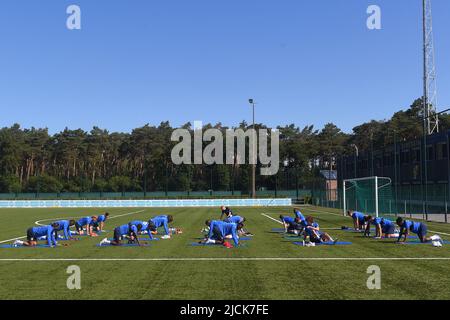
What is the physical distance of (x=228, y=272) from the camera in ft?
43.3

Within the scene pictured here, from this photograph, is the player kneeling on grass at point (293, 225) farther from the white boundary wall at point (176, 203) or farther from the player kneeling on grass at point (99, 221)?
the white boundary wall at point (176, 203)

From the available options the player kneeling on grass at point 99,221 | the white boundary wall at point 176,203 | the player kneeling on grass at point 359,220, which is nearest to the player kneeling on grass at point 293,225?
the player kneeling on grass at point 359,220

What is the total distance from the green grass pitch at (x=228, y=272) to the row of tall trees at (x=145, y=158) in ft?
254

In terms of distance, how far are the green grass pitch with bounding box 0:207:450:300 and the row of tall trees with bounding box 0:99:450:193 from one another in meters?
77.4

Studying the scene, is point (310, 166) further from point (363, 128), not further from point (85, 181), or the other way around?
point (85, 181)

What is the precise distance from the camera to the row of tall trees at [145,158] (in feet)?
353

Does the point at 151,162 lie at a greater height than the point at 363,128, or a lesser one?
lesser

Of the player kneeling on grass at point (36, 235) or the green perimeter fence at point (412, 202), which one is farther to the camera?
the green perimeter fence at point (412, 202)

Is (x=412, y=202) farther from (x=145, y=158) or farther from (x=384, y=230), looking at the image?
(x=145, y=158)

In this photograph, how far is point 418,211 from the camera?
1577 inches

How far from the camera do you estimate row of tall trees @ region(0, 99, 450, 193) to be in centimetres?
10750
